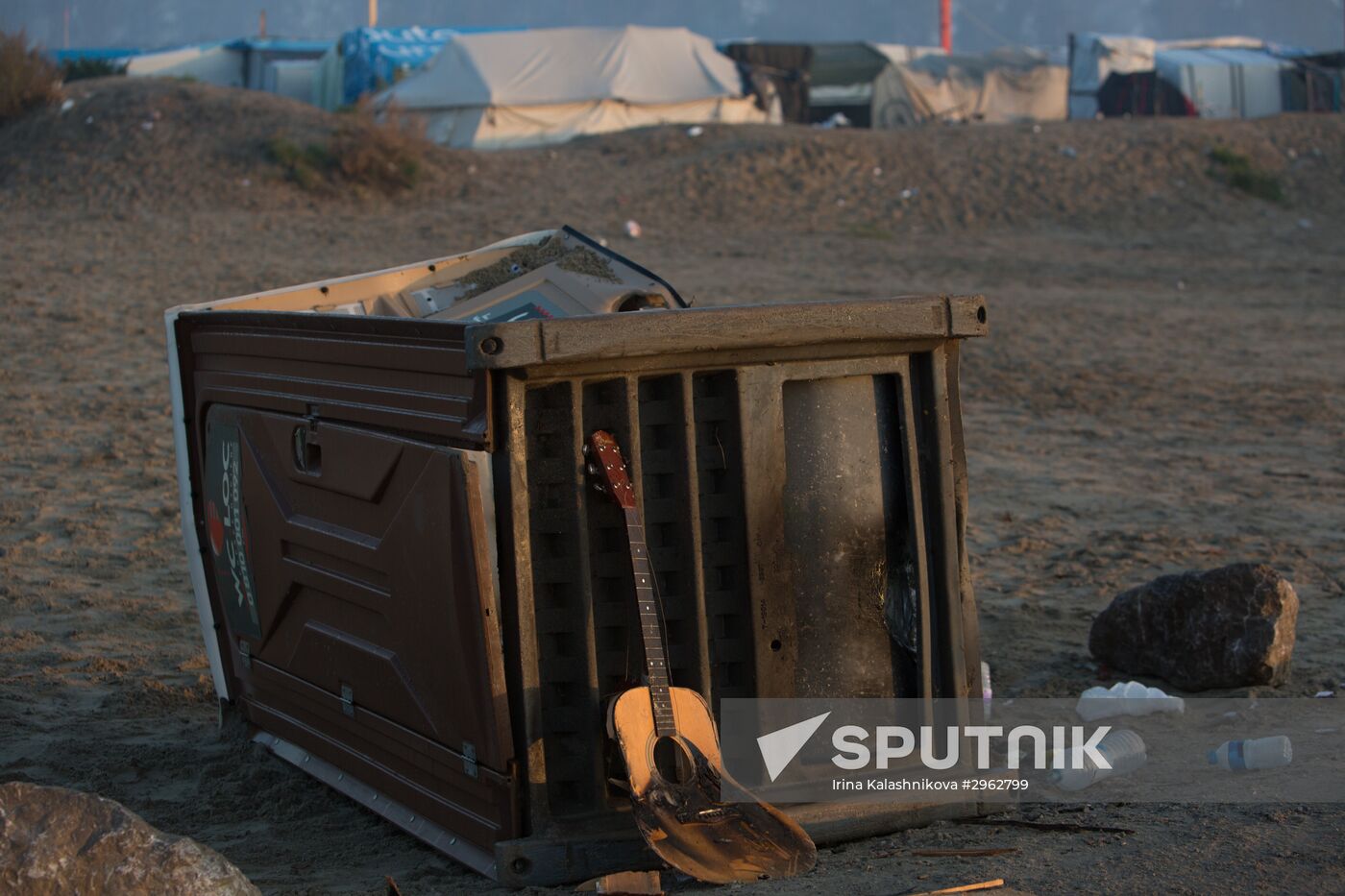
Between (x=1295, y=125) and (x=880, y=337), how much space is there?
66.0ft

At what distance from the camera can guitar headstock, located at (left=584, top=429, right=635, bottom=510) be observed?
3.16 meters

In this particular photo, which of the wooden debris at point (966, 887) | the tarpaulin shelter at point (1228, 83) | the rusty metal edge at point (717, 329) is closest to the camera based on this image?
the wooden debris at point (966, 887)

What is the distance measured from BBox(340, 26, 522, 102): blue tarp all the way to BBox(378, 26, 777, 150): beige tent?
146 centimetres

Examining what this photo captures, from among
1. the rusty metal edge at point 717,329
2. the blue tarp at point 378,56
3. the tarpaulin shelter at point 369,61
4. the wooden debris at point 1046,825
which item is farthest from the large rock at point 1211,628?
the blue tarp at point 378,56

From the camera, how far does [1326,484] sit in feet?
25.2

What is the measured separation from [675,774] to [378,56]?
76.2 ft

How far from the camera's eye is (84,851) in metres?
2.61

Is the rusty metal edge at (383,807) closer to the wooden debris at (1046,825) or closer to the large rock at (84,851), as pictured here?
the large rock at (84,851)

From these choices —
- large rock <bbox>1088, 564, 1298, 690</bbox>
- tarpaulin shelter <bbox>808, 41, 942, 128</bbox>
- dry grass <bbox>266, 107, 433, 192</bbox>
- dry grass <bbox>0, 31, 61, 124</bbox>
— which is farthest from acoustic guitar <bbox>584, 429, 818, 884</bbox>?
tarpaulin shelter <bbox>808, 41, 942, 128</bbox>

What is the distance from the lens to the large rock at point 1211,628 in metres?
4.60

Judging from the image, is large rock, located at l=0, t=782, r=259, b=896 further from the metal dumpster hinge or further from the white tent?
the white tent

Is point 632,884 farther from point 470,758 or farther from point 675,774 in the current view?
point 470,758

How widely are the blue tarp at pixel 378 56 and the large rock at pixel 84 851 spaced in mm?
22155

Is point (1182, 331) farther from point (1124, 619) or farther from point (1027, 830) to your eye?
point (1027, 830)
